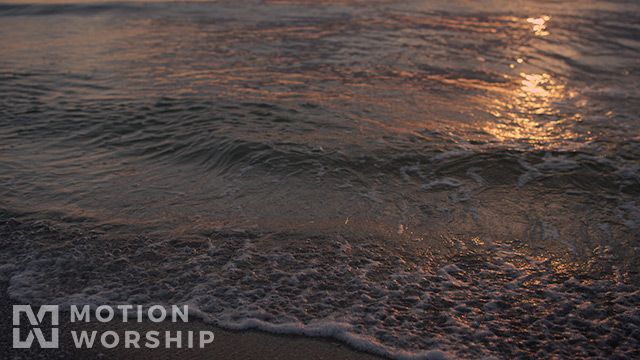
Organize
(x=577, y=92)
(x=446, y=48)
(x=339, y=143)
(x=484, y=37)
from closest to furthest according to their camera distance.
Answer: (x=339, y=143) < (x=577, y=92) < (x=446, y=48) < (x=484, y=37)

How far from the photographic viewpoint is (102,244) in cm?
407

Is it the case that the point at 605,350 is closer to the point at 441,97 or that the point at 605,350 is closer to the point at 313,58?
the point at 441,97

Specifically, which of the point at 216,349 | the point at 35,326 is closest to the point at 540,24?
the point at 216,349

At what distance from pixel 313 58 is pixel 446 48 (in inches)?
144

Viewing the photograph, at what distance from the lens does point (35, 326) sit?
3170 mm

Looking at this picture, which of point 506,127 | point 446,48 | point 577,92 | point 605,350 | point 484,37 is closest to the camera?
point 605,350

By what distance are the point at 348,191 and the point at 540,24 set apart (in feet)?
44.4

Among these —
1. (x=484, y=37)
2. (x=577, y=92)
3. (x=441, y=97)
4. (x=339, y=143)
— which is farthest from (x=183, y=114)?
(x=484, y=37)

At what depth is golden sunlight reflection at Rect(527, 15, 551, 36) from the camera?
548 inches

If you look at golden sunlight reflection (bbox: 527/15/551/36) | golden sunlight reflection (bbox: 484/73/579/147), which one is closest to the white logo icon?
golden sunlight reflection (bbox: 484/73/579/147)

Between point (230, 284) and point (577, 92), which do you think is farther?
point (577, 92)

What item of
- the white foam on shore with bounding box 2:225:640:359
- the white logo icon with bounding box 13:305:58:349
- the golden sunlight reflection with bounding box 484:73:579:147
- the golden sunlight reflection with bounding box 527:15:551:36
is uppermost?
the golden sunlight reflection with bounding box 527:15:551:36

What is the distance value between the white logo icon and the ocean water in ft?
0.44

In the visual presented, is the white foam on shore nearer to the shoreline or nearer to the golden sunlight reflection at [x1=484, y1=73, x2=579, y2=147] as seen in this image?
the shoreline
